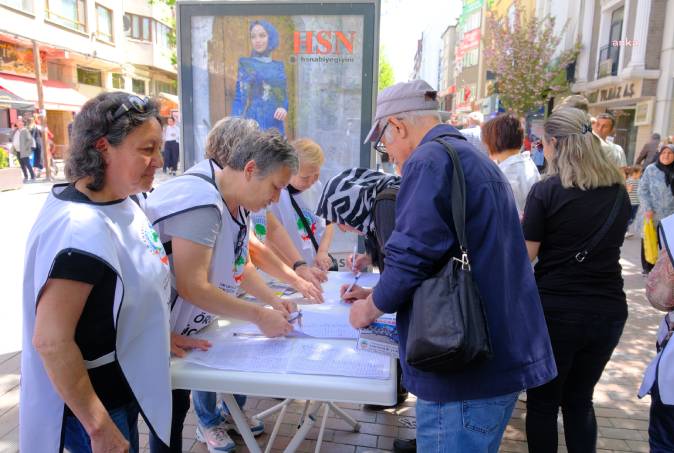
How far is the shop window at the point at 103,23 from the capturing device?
26.1 metres

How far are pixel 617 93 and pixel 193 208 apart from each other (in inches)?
749

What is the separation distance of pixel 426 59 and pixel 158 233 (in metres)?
94.9

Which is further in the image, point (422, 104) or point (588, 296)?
point (588, 296)

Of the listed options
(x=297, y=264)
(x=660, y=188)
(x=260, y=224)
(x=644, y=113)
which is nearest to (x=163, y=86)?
(x=644, y=113)

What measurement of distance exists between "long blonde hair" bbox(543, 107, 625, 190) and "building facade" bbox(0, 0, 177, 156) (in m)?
16.2

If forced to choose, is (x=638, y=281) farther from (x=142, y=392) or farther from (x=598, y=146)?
(x=142, y=392)

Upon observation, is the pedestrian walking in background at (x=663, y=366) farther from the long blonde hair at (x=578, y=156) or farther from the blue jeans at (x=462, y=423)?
the blue jeans at (x=462, y=423)

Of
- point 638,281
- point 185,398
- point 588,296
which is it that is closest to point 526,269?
point 588,296

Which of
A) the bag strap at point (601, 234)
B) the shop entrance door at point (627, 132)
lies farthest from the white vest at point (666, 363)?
the shop entrance door at point (627, 132)

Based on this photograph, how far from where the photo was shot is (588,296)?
83.4 inches

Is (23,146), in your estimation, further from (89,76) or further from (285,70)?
(89,76)

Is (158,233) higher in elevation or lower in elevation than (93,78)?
lower

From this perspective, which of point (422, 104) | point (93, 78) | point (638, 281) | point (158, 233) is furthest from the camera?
point (93, 78)

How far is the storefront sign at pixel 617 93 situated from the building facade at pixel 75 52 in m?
14.8
